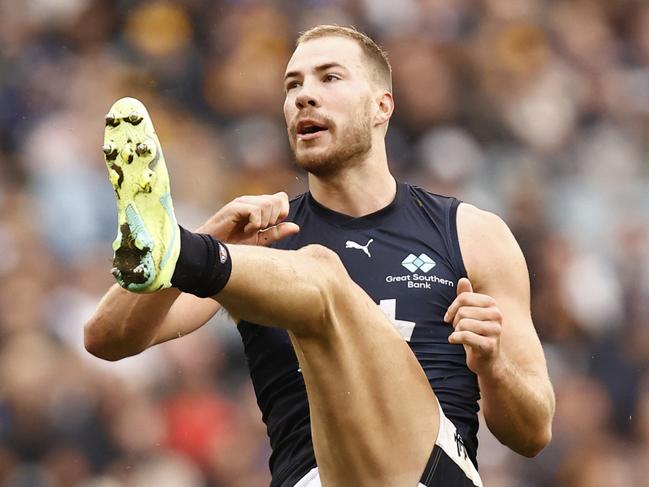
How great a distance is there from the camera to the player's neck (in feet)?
13.9

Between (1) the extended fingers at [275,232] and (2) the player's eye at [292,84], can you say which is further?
(2) the player's eye at [292,84]

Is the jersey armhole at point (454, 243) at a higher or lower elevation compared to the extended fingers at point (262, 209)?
lower

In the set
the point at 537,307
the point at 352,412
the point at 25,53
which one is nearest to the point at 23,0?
the point at 25,53

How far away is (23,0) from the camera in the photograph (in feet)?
21.9

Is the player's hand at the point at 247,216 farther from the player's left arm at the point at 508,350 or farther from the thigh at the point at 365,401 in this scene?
the player's left arm at the point at 508,350

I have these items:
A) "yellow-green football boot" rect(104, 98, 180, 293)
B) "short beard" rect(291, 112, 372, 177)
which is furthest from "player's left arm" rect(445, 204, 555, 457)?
"yellow-green football boot" rect(104, 98, 180, 293)

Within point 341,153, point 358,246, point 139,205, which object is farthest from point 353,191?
point 139,205

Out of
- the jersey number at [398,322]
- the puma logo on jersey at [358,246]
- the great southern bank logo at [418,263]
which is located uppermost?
the puma logo on jersey at [358,246]

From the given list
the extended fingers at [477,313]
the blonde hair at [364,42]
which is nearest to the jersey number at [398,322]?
the extended fingers at [477,313]

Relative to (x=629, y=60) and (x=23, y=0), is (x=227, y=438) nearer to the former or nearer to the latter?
(x=23, y=0)

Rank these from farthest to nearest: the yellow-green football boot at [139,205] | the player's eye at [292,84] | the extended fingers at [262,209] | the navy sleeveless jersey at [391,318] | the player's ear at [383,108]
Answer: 1. the player's ear at [383,108]
2. the player's eye at [292,84]
3. the navy sleeveless jersey at [391,318]
4. the extended fingers at [262,209]
5. the yellow-green football boot at [139,205]

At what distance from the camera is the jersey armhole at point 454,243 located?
4047 mm

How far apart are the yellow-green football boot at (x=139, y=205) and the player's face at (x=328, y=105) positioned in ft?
3.80

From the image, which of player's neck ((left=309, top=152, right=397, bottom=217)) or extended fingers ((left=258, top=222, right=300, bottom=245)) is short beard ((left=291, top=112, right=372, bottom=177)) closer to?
player's neck ((left=309, top=152, right=397, bottom=217))
